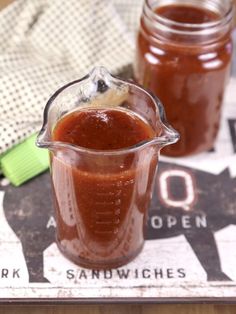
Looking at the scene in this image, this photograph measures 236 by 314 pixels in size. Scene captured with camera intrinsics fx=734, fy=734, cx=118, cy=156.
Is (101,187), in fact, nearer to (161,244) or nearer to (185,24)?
(161,244)

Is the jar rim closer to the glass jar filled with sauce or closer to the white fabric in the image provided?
the glass jar filled with sauce

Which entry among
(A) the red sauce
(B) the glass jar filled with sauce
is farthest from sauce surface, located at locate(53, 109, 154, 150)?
(B) the glass jar filled with sauce

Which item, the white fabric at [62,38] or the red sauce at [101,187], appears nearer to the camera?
the red sauce at [101,187]

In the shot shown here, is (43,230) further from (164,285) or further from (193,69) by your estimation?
(193,69)

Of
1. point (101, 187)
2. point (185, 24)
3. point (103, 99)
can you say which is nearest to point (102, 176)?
point (101, 187)

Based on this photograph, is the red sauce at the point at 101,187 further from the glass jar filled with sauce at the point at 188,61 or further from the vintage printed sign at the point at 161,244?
the glass jar filled with sauce at the point at 188,61

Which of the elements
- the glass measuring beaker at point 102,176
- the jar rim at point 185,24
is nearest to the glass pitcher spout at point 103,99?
the glass measuring beaker at point 102,176
